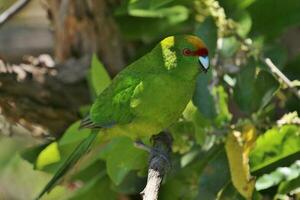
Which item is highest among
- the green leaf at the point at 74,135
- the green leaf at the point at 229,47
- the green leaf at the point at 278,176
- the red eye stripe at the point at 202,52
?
the red eye stripe at the point at 202,52

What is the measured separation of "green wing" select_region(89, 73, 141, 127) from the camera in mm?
2131

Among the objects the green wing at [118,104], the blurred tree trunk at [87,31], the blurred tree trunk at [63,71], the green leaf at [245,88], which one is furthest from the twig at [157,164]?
the blurred tree trunk at [87,31]

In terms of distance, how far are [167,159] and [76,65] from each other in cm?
94

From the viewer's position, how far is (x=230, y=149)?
6.96 ft

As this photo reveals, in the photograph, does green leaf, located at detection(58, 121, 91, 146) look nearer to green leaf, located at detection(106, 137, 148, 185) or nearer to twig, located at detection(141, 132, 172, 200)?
green leaf, located at detection(106, 137, 148, 185)

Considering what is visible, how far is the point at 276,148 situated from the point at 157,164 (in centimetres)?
37

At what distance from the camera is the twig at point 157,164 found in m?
1.68

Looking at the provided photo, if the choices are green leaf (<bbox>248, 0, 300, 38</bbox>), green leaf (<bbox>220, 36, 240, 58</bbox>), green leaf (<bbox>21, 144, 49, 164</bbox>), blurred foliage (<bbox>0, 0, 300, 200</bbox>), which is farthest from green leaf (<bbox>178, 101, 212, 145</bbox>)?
green leaf (<bbox>21, 144, 49, 164</bbox>)

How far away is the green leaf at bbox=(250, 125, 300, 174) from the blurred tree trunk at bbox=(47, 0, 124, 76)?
96 centimetres

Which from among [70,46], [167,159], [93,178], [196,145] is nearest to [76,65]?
[70,46]

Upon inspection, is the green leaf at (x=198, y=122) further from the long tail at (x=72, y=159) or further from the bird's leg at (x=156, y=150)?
the long tail at (x=72, y=159)

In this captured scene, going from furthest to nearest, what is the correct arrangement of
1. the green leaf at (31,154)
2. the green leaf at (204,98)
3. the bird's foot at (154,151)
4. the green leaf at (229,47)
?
the green leaf at (31,154)
the green leaf at (229,47)
the green leaf at (204,98)
the bird's foot at (154,151)

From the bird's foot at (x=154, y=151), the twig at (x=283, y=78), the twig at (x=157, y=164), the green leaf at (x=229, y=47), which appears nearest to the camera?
the twig at (x=157, y=164)

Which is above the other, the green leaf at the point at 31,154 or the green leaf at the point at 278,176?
the green leaf at the point at 31,154
